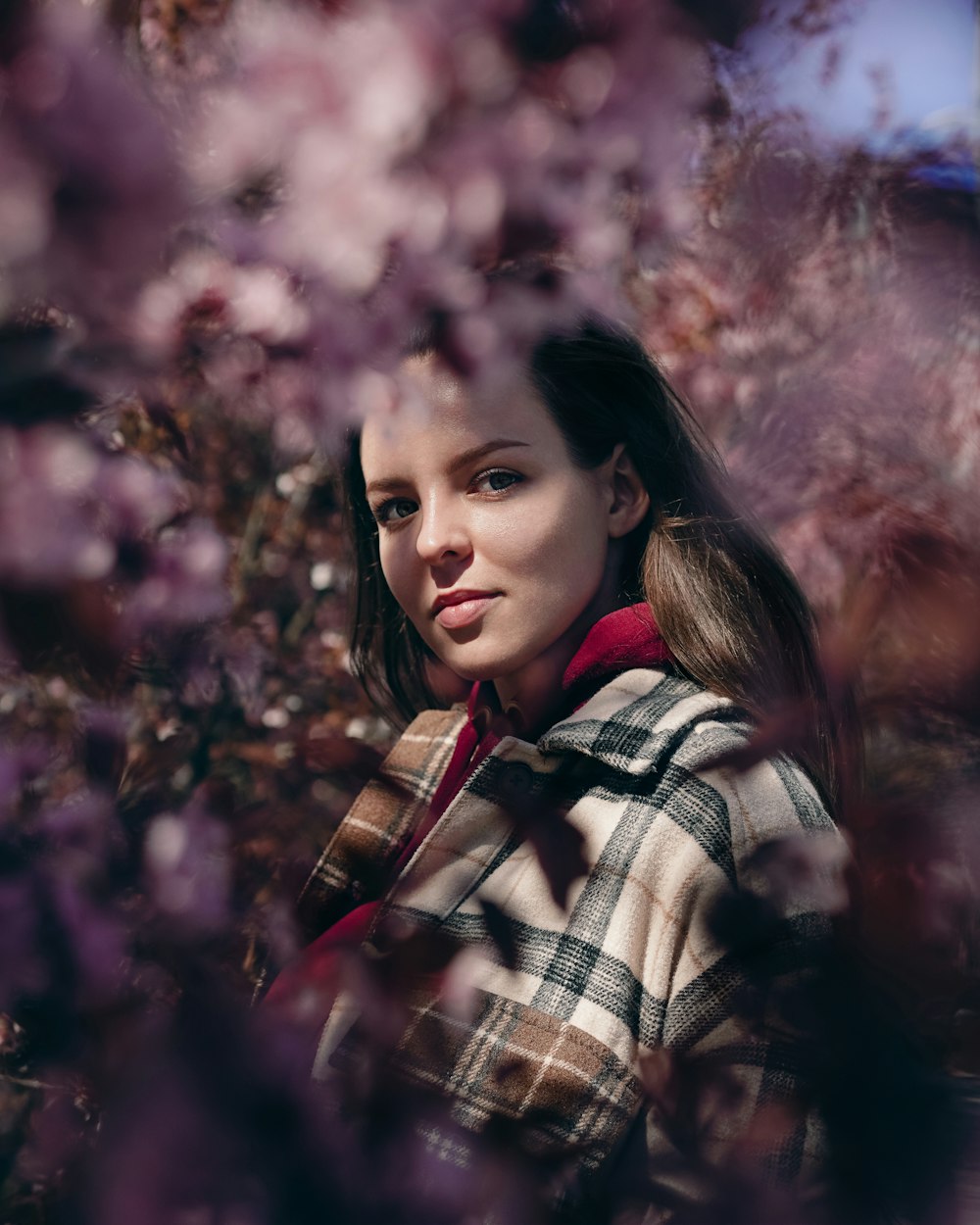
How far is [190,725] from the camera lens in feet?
7.09

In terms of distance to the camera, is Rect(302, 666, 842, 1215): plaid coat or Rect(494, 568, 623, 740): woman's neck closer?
Rect(302, 666, 842, 1215): plaid coat

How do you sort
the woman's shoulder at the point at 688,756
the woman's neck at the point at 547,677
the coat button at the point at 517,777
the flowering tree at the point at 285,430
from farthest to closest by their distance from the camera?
1. the woman's neck at the point at 547,677
2. the coat button at the point at 517,777
3. the woman's shoulder at the point at 688,756
4. the flowering tree at the point at 285,430

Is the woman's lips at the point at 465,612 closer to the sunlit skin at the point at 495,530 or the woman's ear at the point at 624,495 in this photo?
the sunlit skin at the point at 495,530

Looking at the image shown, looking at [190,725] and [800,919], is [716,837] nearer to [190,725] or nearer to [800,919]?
[800,919]

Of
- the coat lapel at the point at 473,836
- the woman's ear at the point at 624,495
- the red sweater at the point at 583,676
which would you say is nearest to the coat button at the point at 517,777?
the coat lapel at the point at 473,836

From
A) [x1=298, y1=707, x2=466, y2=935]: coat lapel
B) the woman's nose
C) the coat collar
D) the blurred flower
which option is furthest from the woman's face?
the blurred flower

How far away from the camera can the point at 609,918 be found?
3.70 feet

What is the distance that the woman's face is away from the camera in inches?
52.1

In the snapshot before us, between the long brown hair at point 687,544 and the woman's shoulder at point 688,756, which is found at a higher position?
the long brown hair at point 687,544

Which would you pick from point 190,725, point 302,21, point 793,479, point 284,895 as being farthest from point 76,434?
point 793,479

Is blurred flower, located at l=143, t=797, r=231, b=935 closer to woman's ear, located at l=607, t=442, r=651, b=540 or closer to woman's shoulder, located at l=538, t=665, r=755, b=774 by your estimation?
woman's shoulder, located at l=538, t=665, r=755, b=774

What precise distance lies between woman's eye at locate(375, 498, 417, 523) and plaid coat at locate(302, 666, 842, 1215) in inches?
14.2

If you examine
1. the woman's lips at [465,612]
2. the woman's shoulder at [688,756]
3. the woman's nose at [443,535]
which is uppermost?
the woman's nose at [443,535]

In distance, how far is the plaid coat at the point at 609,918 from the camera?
3.06ft
